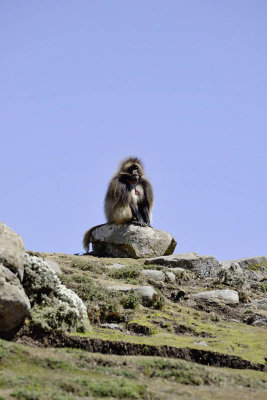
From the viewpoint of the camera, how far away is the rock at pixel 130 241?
18859 millimetres

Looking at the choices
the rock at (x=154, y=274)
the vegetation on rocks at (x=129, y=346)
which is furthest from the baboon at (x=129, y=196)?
the vegetation on rocks at (x=129, y=346)

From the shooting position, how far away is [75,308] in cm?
953

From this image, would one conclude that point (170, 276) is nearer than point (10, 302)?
No

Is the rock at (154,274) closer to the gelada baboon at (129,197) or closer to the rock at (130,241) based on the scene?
the rock at (130,241)

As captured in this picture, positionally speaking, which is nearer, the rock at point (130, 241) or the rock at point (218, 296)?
the rock at point (218, 296)

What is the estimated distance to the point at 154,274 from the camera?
14805mm

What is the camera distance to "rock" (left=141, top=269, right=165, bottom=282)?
577 inches

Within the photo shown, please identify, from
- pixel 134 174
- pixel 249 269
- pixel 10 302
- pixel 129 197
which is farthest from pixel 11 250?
pixel 134 174

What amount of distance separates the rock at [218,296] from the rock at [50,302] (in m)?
4.36

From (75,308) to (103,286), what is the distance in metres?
2.49

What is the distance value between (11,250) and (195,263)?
9.13 metres

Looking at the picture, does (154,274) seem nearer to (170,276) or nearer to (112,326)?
(170,276)

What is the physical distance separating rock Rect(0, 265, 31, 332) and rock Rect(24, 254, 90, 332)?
403 millimetres

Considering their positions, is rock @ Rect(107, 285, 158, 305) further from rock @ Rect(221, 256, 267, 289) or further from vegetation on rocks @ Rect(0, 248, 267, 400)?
rock @ Rect(221, 256, 267, 289)
